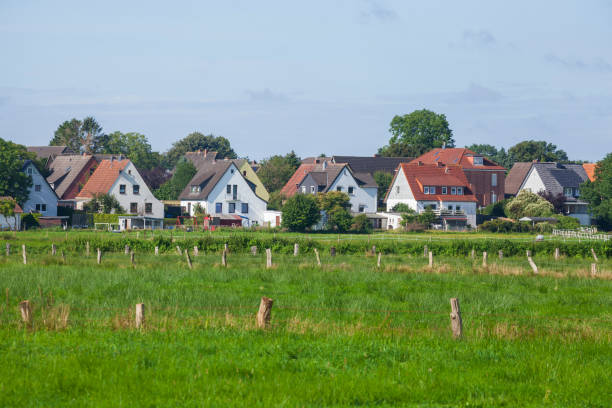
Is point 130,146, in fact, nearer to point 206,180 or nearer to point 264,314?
point 206,180

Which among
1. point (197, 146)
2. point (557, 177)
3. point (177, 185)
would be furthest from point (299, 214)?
point (197, 146)

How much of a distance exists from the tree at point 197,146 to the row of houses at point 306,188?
2595 inches

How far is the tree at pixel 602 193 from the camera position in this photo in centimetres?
9394

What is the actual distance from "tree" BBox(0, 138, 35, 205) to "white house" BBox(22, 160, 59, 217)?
3.31 ft

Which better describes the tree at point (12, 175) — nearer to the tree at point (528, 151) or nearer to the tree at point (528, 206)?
the tree at point (528, 206)

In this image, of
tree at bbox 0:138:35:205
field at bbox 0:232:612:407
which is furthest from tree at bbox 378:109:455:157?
field at bbox 0:232:612:407

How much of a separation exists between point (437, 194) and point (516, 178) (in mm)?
28460

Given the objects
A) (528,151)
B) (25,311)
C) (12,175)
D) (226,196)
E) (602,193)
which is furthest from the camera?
(528,151)

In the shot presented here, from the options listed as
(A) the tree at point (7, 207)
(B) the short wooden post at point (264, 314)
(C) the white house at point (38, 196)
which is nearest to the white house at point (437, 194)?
(C) the white house at point (38, 196)

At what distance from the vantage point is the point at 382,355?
569 inches

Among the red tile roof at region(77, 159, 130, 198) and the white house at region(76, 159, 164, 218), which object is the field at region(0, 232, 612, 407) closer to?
the white house at region(76, 159, 164, 218)

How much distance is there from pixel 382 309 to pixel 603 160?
272 ft

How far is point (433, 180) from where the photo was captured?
102 metres

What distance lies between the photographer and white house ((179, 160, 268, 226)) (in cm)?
9500
